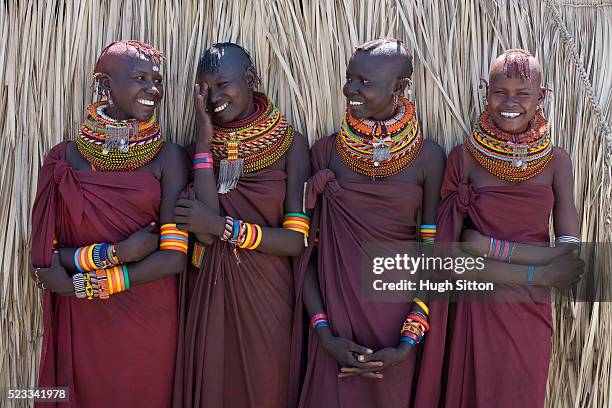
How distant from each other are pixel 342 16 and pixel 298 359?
5.63 feet

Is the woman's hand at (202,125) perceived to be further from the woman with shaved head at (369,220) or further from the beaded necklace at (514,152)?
the beaded necklace at (514,152)

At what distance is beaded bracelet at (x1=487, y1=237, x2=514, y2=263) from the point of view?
3875 millimetres

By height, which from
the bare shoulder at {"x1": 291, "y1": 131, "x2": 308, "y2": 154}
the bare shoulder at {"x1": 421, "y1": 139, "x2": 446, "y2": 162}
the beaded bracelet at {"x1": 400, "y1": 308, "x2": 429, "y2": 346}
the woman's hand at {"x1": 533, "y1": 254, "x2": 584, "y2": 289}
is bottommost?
the beaded bracelet at {"x1": 400, "y1": 308, "x2": 429, "y2": 346}

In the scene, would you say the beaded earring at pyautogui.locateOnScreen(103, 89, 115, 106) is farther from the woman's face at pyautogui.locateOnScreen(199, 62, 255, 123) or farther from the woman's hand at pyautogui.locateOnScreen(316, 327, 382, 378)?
the woman's hand at pyautogui.locateOnScreen(316, 327, 382, 378)

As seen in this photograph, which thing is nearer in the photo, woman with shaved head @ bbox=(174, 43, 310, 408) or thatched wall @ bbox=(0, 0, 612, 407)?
woman with shaved head @ bbox=(174, 43, 310, 408)

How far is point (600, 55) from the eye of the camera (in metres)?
4.46

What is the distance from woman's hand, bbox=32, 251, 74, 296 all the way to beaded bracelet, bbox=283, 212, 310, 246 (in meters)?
0.99

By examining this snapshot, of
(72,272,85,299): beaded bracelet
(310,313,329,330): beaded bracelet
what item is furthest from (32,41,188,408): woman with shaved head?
(310,313,329,330): beaded bracelet

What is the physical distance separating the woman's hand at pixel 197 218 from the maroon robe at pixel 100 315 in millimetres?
144

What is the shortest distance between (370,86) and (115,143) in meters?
1.17

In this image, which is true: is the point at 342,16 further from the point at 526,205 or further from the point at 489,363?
the point at 489,363

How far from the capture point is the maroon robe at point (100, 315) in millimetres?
3875

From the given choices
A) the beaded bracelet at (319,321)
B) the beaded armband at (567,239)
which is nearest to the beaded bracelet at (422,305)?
the beaded bracelet at (319,321)

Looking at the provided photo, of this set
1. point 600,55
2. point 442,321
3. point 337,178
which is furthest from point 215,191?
point 600,55
